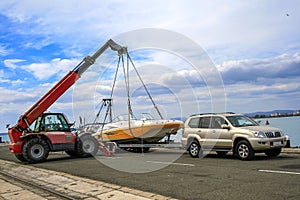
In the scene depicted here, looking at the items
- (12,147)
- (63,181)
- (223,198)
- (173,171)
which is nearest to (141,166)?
(173,171)

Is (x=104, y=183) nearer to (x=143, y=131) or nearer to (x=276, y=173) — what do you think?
(x=276, y=173)

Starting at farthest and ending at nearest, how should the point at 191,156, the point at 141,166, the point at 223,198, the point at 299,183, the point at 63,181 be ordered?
the point at 191,156, the point at 141,166, the point at 63,181, the point at 299,183, the point at 223,198

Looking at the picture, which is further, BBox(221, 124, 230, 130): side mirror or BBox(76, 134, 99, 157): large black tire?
BBox(76, 134, 99, 157): large black tire

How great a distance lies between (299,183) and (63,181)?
663cm

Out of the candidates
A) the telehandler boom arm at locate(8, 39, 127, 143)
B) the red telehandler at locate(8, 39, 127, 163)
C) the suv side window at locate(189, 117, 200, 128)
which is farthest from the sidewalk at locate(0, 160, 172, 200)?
the suv side window at locate(189, 117, 200, 128)

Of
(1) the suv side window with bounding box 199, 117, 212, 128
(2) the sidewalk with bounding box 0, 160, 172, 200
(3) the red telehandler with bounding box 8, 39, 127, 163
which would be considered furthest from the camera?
(3) the red telehandler with bounding box 8, 39, 127, 163

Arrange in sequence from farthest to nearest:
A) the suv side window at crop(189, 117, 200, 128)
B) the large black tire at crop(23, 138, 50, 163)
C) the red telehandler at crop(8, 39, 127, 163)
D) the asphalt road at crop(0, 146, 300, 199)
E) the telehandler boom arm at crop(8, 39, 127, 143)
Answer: the telehandler boom arm at crop(8, 39, 127, 143) < the red telehandler at crop(8, 39, 127, 163) < the large black tire at crop(23, 138, 50, 163) < the suv side window at crop(189, 117, 200, 128) < the asphalt road at crop(0, 146, 300, 199)

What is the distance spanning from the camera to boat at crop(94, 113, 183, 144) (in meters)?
19.0

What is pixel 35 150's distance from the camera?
16469 mm

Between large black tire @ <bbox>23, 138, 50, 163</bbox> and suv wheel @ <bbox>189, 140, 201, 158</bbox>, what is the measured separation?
686cm

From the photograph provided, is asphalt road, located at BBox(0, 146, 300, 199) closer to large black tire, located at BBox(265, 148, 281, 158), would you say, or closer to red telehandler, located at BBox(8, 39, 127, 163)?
large black tire, located at BBox(265, 148, 281, 158)

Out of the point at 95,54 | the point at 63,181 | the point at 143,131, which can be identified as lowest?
the point at 63,181

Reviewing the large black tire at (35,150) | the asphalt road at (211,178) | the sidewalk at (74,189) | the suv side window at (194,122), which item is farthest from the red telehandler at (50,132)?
the suv side window at (194,122)

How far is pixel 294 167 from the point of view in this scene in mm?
10711
